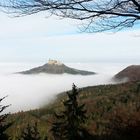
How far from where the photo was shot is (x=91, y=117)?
653 feet

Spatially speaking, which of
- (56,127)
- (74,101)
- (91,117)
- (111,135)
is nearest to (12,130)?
(91,117)

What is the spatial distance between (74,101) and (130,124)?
32009mm

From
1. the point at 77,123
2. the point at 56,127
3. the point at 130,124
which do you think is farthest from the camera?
the point at 56,127

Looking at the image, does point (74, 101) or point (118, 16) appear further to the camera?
point (74, 101)

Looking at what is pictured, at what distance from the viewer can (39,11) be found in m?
12.4

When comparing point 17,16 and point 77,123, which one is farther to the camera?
point 77,123

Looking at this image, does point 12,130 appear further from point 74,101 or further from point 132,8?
point 132,8

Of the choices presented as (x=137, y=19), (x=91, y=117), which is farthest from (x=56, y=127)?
(x=91, y=117)

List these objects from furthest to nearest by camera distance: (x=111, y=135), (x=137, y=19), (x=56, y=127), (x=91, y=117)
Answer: (x=91, y=117) → (x=56, y=127) → (x=111, y=135) → (x=137, y=19)

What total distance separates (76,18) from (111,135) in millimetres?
9008

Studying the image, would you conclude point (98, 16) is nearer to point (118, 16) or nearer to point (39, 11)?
point (118, 16)

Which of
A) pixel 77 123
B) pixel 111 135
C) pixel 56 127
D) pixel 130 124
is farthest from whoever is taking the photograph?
pixel 56 127

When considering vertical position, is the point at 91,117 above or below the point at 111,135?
below

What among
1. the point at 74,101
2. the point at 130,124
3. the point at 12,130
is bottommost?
the point at 12,130
